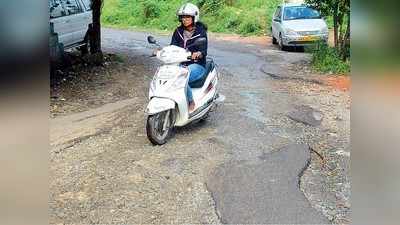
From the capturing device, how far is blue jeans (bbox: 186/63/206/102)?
5129 mm

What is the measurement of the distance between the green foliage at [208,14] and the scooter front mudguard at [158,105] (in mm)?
15429

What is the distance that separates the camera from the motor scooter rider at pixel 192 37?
512 cm

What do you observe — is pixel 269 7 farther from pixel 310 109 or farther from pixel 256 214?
pixel 256 214

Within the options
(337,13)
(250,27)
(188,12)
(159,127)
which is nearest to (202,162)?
(159,127)

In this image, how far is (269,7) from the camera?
2223 cm

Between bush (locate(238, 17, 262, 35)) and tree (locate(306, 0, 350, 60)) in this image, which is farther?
bush (locate(238, 17, 262, 35))

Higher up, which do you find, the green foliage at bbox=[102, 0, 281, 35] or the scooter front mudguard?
the scooter front mudguard

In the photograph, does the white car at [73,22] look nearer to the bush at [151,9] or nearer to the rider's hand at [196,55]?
the rider's hand at [196,55]

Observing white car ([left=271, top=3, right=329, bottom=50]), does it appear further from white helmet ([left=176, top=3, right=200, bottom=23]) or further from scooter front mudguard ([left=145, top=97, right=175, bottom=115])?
scooter front mudguard ([left=145, top=97, right=175, bottom=115])

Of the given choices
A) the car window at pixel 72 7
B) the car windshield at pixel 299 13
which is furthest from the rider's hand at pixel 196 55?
the car windshield at pixel 299 13

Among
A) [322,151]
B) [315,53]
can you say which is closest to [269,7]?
[315,53]

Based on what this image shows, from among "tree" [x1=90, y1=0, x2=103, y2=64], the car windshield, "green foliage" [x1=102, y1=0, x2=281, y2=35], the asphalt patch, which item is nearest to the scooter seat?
the asphalt patch

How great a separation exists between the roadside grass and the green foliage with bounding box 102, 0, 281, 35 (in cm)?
884
